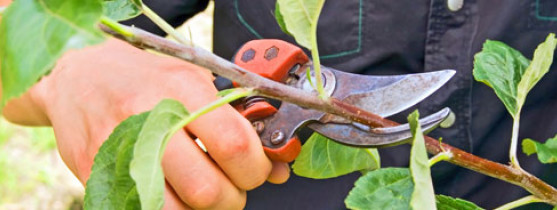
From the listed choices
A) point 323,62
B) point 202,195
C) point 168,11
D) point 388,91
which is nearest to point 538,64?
point 388,91

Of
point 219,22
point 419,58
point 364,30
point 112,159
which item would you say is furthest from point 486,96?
point 112,159

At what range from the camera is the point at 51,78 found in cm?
109

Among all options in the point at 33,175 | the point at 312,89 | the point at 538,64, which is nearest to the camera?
the point at 538,64

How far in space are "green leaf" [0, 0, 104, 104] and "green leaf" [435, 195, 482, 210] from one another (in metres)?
0.39

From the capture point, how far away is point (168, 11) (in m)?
1.40

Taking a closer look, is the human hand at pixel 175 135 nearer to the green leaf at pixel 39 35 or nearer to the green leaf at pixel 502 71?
the green leaf at pixel 502 71

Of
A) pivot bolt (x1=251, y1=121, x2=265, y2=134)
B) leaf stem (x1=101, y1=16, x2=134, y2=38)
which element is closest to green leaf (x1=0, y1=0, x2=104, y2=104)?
leaf stem (x1=101, y1=16, x2=134, y2=38)

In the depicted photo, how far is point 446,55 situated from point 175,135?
554mm

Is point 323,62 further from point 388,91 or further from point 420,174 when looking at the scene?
point 420,174

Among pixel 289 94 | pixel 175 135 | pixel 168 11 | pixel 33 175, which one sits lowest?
pixel 33 175

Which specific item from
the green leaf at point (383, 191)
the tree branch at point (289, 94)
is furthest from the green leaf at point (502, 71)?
the green leaf at point (383, 191)

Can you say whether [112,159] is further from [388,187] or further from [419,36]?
[419,36]

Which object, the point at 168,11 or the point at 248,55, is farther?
the point at 168,11

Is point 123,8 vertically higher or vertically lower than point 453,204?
higher
